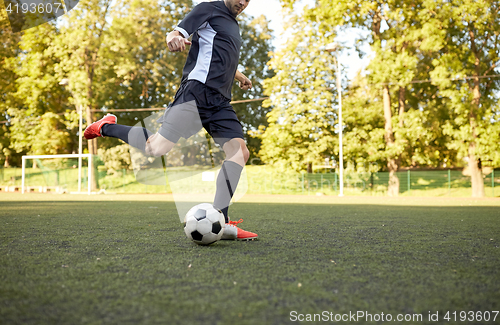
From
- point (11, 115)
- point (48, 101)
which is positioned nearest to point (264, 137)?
point (48, 101)

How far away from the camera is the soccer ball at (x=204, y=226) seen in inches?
119

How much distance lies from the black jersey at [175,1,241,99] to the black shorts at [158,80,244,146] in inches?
3.0

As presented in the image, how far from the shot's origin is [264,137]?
2170 centimetres

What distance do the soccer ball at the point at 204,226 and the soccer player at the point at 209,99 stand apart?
0.75 ft

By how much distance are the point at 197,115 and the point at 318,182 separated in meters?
18.5

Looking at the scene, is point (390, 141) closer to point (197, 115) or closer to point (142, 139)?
point (197, 115)

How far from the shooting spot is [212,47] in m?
3.29

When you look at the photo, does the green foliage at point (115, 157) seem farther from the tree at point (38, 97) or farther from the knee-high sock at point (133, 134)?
the knee-high sock at point (133, 134)

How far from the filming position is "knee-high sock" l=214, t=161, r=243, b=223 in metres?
3.35

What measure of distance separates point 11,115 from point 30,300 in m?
29.4

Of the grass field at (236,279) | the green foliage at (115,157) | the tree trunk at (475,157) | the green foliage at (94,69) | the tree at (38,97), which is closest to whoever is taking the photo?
the grass field at (236,279)

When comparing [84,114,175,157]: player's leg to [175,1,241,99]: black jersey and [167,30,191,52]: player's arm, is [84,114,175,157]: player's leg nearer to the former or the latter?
[175,1,241,99]: black jersey

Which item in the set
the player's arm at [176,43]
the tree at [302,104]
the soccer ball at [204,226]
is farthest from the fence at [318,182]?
the player's arm at [176,43]

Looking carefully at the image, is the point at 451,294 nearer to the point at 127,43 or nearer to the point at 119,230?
the point at 119,230
